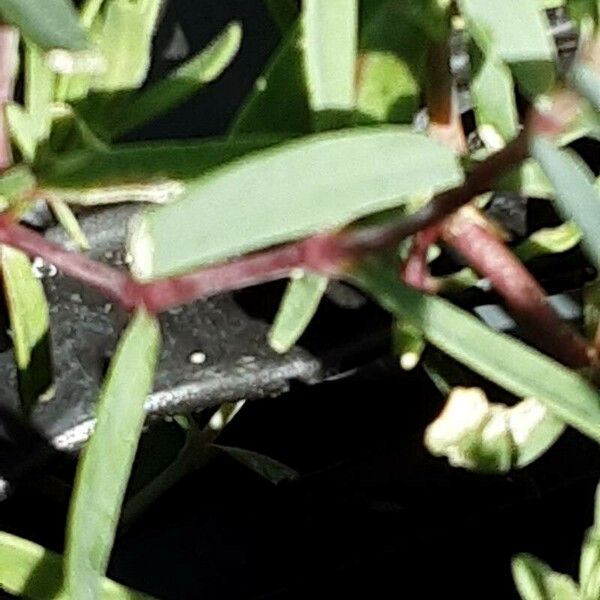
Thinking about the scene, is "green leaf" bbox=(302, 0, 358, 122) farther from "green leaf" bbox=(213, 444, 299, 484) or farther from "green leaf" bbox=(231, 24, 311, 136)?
"green leaf" bbox=(213, 444, 299, 484)

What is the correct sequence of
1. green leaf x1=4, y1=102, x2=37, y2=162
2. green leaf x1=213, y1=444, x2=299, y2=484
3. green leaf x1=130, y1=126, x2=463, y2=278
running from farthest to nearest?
green leaf x1=213, y1=444, x2=299, y2=484, green leaf x1=4, y1=102, x2=37, y2=162, green leaf x1=130, y1=126, x2=463, y2=278

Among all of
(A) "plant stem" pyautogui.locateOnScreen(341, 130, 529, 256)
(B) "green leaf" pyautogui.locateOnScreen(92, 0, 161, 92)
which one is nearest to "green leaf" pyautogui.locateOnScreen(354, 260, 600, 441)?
(A) "plant stem" pyautogui.locateOnScreen(341, 130, 529, 256)

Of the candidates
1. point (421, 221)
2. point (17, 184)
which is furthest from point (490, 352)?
point (17, 184)

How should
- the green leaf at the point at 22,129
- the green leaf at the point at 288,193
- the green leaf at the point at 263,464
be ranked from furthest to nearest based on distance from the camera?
1. the green leaf at the point at 263,464
2. the green leaf at the point at 22,129
3. the green leaf at the point at 288,193

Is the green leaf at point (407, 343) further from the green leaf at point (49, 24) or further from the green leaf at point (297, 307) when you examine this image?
the green leaf at point (49, 24)

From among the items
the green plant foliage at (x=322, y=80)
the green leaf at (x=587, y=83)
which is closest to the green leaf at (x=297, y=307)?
the green plant foliage at (x=322, y=80)

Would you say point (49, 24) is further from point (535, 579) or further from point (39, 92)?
point (535, 579)
